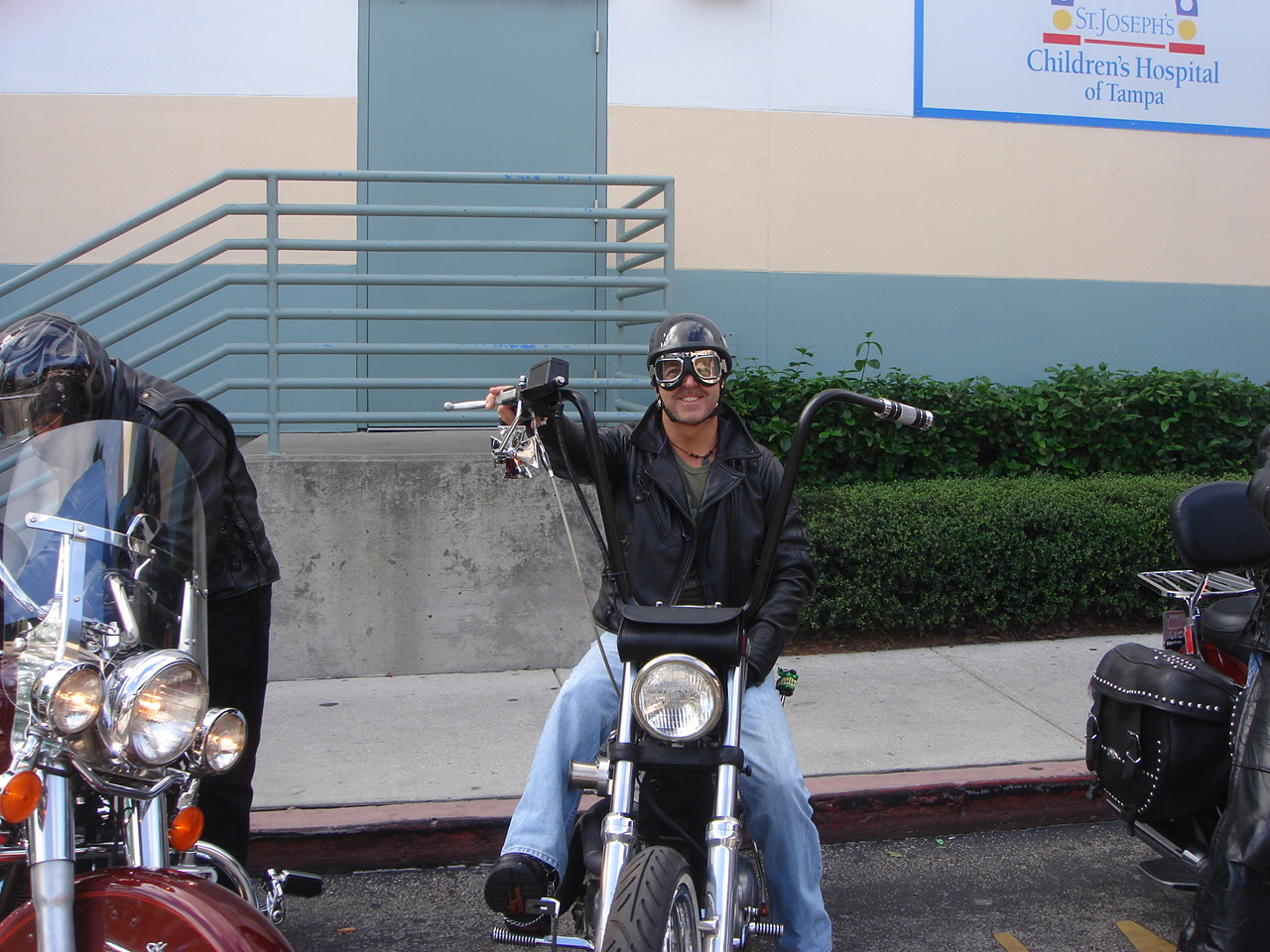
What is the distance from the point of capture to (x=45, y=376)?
2498 mm

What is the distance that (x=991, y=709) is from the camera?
15.9 ft

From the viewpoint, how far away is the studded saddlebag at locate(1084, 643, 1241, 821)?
2910mm

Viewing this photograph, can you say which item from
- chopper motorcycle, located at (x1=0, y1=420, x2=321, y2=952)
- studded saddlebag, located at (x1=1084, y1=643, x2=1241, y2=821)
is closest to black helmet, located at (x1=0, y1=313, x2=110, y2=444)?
chopper motorcycle, located at (x1=0, y1=420, x2=321, y2=952)

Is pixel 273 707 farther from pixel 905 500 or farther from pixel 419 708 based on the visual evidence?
pixel 905 500

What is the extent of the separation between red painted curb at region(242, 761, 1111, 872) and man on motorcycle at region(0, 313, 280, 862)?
66cm

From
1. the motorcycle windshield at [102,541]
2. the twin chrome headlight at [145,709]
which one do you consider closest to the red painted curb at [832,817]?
the motorcycle windshield at [102,541]

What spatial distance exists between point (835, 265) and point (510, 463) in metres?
5.19

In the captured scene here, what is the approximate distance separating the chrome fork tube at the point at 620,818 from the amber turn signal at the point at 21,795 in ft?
3.41

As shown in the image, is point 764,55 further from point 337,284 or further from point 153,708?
point 153,708

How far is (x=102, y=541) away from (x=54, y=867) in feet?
1.99

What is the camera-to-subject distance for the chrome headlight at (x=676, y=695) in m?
2.25

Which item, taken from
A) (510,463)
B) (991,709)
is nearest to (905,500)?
(991,709)

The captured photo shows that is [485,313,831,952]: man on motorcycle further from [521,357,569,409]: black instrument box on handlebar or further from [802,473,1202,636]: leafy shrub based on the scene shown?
[802,473,1202,636]: leafy shrub

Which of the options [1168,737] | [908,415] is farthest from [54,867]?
[1168,737]
